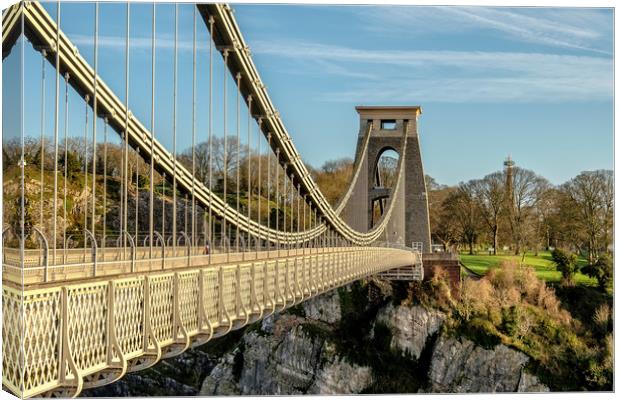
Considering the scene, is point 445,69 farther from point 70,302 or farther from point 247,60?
point 70,302

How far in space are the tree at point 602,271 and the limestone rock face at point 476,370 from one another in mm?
5082

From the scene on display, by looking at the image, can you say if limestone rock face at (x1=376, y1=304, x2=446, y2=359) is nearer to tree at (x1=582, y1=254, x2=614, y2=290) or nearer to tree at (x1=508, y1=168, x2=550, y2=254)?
tree at (x1=582, y1=254, x2=614, y2=290)

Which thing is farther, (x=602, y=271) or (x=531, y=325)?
(x=602, y=271)

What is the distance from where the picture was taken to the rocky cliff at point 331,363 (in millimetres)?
28984

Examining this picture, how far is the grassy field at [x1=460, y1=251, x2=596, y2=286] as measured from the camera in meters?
35.0

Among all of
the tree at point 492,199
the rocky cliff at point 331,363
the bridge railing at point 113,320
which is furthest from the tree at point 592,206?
the bridge railing at point 113,320

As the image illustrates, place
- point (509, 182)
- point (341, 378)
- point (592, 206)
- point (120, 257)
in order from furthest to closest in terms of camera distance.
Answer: point (509, 182)
point (592, 206)
point (341, 378)
point (120, 257)

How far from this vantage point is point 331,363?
30109 mm

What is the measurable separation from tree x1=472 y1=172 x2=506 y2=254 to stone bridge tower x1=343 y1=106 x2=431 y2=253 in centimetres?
245

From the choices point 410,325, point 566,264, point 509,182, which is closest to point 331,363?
point 410,325

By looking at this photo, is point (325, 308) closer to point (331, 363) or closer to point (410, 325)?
point (331, 363)

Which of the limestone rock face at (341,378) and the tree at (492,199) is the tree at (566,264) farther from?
the limestone rock face at (341,378)

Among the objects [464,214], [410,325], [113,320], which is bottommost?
[410,325]

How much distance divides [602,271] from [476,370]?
20.7 ft
